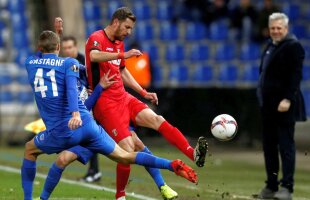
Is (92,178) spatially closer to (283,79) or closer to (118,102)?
(283,79)

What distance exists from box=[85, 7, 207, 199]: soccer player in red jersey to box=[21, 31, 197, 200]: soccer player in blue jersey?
68 cm

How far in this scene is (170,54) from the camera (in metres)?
A: 23.7

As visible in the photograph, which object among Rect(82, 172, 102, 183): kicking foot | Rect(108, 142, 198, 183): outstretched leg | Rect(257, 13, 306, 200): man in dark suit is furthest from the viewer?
Rect(82, 172, 102, 183): kicking foot

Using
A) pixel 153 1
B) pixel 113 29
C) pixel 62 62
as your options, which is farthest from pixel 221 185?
pixel 153 1

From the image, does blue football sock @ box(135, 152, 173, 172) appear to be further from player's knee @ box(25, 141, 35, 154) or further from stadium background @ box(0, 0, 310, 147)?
stadium background @ box(0, 0, 310, 147)

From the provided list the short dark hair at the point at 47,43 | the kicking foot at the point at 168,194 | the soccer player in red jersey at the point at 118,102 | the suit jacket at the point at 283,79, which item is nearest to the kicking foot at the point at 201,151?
the soccer player in red jersey at the point at 118,102

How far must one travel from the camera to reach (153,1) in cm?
2459

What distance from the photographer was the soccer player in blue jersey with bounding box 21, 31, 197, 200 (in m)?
9.41

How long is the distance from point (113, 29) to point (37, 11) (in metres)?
15.2

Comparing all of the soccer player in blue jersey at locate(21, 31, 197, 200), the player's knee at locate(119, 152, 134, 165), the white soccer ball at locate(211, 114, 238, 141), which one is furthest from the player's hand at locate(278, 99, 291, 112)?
the player's knee at locate(119, 152, 134, 165)

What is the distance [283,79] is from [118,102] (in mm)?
2492

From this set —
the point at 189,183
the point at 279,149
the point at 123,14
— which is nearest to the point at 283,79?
the point at 279,149

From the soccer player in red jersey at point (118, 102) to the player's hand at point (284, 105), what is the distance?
180 centimetres

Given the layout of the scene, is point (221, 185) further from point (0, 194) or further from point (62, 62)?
point (62, 62)
